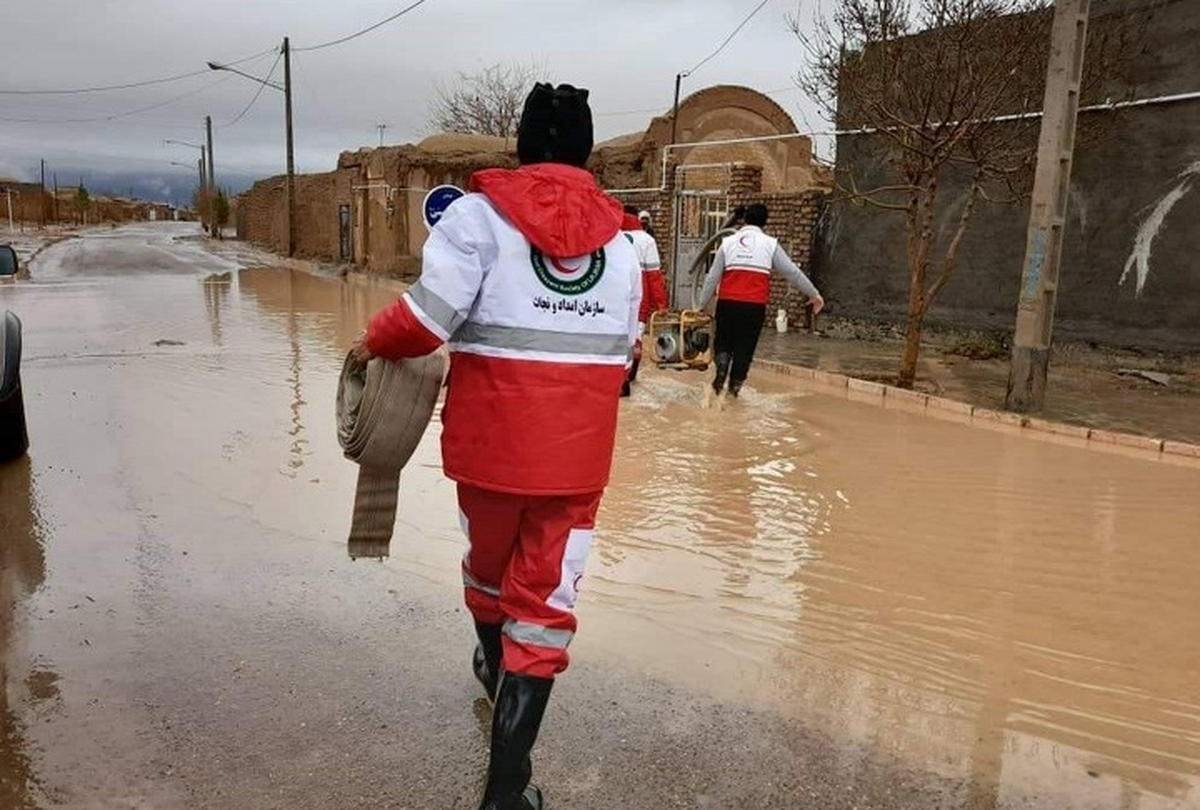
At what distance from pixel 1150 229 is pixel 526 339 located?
10.5 m

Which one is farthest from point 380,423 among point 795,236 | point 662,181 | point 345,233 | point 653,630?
point 345,233

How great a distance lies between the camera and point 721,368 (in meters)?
9.05

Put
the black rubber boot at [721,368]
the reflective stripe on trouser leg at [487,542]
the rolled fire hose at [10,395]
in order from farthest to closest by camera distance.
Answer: the black rubber boot at [721,368]
the rolled fire hose at [10,395]
the reflective stripe on trouser leg at [487,542]

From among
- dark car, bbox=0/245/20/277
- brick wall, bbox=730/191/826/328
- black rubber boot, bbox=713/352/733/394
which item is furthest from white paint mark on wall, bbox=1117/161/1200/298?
dark car, bbox=0/245/20/277

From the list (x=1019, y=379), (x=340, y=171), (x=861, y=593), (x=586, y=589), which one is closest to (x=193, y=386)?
(x=586, y=589)

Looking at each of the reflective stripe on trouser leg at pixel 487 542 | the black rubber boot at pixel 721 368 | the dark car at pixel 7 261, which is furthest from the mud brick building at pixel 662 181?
the reflective stripe on trouser leg at pixel 487 542

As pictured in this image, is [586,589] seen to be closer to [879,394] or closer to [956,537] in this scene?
[956,537]

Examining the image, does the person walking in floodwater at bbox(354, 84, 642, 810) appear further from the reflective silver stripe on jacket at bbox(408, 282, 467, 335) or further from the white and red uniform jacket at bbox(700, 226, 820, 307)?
the white and red uniform jacket at bbox(700, 226, 820, 307)

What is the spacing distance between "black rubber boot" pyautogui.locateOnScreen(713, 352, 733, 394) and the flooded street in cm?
137

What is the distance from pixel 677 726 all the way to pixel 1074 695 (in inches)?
58.8

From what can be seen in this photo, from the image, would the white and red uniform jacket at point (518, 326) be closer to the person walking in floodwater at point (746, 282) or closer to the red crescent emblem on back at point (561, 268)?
the red crescent emblem on back at point (561, 268)

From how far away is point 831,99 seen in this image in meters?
11.8

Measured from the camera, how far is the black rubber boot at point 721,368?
354 inches

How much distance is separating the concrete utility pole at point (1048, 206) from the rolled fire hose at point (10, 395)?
7.66 m
